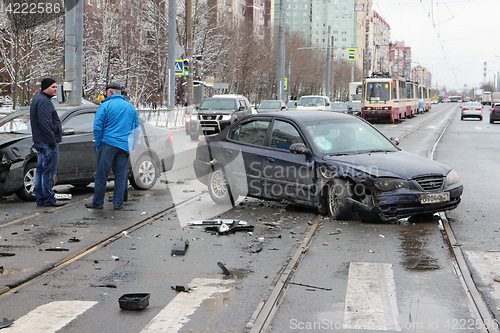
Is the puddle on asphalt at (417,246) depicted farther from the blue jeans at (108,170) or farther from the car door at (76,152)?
the car door at (76,152)

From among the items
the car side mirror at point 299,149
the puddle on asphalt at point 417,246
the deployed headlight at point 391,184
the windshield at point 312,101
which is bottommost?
the puddle on asphalt at point 417,246

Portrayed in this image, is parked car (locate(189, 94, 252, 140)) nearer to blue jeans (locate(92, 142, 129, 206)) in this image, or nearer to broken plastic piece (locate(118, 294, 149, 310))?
blue jeans (locate(92, 142, 129, 206))

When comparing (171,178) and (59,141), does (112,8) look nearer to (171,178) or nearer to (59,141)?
(171,178)

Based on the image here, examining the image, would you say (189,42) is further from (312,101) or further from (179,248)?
(179,248)

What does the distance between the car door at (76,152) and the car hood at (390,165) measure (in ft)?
14.9

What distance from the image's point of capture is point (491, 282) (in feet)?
22.2

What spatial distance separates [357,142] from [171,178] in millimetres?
5832

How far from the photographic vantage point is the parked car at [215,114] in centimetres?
3103

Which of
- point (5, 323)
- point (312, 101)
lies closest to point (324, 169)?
point (5, 323)

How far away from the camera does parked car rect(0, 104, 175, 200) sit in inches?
456

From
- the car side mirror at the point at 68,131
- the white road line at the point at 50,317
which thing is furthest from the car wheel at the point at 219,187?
the white road line at the point at 50,317

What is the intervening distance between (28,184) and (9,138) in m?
0.81

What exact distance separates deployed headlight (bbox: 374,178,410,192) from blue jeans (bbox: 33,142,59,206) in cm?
492

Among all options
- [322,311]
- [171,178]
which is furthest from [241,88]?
[322,311]
